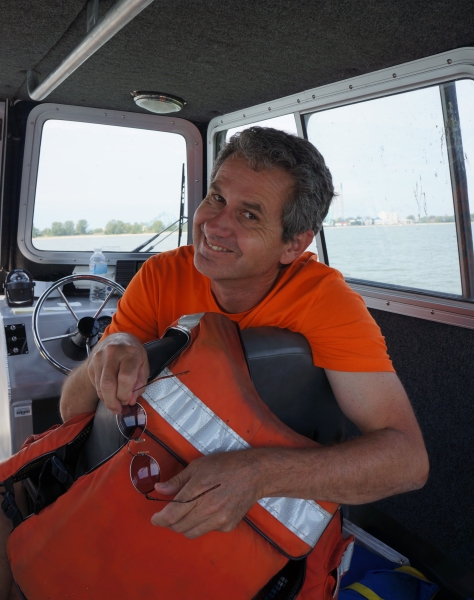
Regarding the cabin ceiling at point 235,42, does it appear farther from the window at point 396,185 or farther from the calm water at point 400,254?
the calm water at point 400,254

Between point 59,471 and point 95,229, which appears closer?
point 59,471

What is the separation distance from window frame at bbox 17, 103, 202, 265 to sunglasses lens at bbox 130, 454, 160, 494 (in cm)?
266

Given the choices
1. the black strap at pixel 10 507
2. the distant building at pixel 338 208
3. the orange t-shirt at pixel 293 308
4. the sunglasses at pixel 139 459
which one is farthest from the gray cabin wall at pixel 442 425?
the black strap at pixel 10 507

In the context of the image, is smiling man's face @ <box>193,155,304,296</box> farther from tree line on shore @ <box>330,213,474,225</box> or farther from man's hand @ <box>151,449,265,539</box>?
tree line on shore @ <box>330,213,474,225</box>

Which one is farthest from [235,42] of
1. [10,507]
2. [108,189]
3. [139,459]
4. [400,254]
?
[10,507]

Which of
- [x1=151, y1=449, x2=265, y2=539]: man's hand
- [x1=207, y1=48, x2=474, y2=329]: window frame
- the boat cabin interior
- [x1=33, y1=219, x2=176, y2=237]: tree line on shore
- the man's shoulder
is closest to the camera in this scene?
[x1=151, y1=449, x2=265, y2=539]: man's hand

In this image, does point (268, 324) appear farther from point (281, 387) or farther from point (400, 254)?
point (400, 254)

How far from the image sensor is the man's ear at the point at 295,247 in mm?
1735

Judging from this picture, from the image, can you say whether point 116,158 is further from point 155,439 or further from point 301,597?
point 301,597

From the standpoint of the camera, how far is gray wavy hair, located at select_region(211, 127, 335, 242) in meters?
1.66

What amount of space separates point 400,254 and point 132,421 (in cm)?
175

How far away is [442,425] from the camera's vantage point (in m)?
2.32

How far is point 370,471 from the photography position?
4.18 ft

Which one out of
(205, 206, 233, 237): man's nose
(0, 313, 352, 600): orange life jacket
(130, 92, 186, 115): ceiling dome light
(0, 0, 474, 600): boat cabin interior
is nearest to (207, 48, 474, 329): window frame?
(0, 0, 474, 600): boat cabin interior
